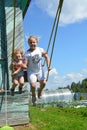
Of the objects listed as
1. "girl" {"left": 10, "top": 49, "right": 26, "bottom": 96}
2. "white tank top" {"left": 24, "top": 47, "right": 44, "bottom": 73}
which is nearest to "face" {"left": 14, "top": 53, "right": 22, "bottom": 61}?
"girl" {"left": 10, "top": 49, "right": 26, "bottom": 96}

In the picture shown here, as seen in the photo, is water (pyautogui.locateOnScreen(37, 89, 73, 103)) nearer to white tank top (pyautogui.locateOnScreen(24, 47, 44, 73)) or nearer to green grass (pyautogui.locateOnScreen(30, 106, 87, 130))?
green grass (pyautogui.locateOnScreen(30, 106, 87, 130))

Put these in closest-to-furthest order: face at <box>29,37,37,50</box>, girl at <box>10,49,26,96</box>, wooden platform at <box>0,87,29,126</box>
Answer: face at <box>29,37,37,50</box>
girl at <box>10,49,26,96</box>
wooden platform at <box>0,87,29,126</box>

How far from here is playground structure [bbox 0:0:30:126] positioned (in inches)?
434

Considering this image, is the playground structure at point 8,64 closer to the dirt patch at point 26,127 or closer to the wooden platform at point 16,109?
the wooden platform at point 16,109

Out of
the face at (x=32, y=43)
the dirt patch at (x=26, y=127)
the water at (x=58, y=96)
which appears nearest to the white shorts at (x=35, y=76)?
the face at (x=32, y=43)

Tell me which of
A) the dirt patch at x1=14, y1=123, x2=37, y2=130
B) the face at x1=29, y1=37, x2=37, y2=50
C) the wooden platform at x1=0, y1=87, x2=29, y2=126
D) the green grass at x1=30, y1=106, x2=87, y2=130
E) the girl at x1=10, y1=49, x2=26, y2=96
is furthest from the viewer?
the green grass at x1=30, y1=106, x2=87, y2=130

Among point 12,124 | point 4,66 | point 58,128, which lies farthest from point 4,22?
point 58,128

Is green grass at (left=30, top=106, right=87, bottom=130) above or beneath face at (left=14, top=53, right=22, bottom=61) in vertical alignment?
beneath

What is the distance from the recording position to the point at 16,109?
11.1m

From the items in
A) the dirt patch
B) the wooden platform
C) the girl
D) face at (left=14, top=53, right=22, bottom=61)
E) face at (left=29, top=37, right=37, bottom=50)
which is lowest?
the dirt patch

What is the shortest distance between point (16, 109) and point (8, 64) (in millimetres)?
1284

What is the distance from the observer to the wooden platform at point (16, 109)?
1097 centimetres

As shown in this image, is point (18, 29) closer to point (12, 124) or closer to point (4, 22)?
point (4, 22)

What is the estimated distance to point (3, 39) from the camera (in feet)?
37.7
